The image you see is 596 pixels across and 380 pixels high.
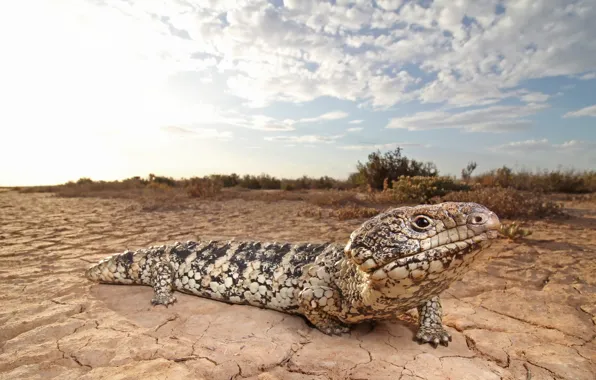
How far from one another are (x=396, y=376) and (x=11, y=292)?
4096mm

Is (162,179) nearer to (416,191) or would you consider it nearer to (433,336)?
(416,191)

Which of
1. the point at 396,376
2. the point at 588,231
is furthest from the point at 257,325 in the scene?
the point at 588,231

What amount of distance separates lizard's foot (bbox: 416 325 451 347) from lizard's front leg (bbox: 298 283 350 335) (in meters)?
0.57

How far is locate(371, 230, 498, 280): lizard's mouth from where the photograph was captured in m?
1.92

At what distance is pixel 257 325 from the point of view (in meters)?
2.88

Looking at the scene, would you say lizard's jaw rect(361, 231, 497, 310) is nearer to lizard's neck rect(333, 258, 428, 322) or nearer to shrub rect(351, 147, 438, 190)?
lizard's neck rect(333, 258, 428, 322)

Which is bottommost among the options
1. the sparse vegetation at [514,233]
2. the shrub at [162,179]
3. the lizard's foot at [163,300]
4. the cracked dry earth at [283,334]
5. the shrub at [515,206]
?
the cracked dry earth at [283,334]

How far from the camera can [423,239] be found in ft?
6.55

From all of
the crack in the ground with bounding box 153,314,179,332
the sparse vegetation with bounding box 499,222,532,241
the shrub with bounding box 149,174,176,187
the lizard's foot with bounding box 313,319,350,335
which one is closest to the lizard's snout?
the lizard's foot with bounding box 313,319,350,335

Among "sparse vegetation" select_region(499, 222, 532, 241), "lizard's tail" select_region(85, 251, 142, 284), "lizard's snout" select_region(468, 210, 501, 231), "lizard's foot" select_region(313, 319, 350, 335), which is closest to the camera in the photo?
"lizard's snout" select_region(468, 210, 501, 231)

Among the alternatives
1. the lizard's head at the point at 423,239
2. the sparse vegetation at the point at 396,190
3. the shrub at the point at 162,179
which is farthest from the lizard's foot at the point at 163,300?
the shrub at the point at 162,179

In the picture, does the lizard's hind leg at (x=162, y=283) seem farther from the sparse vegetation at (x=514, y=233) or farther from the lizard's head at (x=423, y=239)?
the sparse vegetation at (x=514, y=233)

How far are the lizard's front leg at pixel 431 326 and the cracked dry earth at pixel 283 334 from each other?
77mm

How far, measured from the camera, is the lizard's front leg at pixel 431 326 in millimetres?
2550
